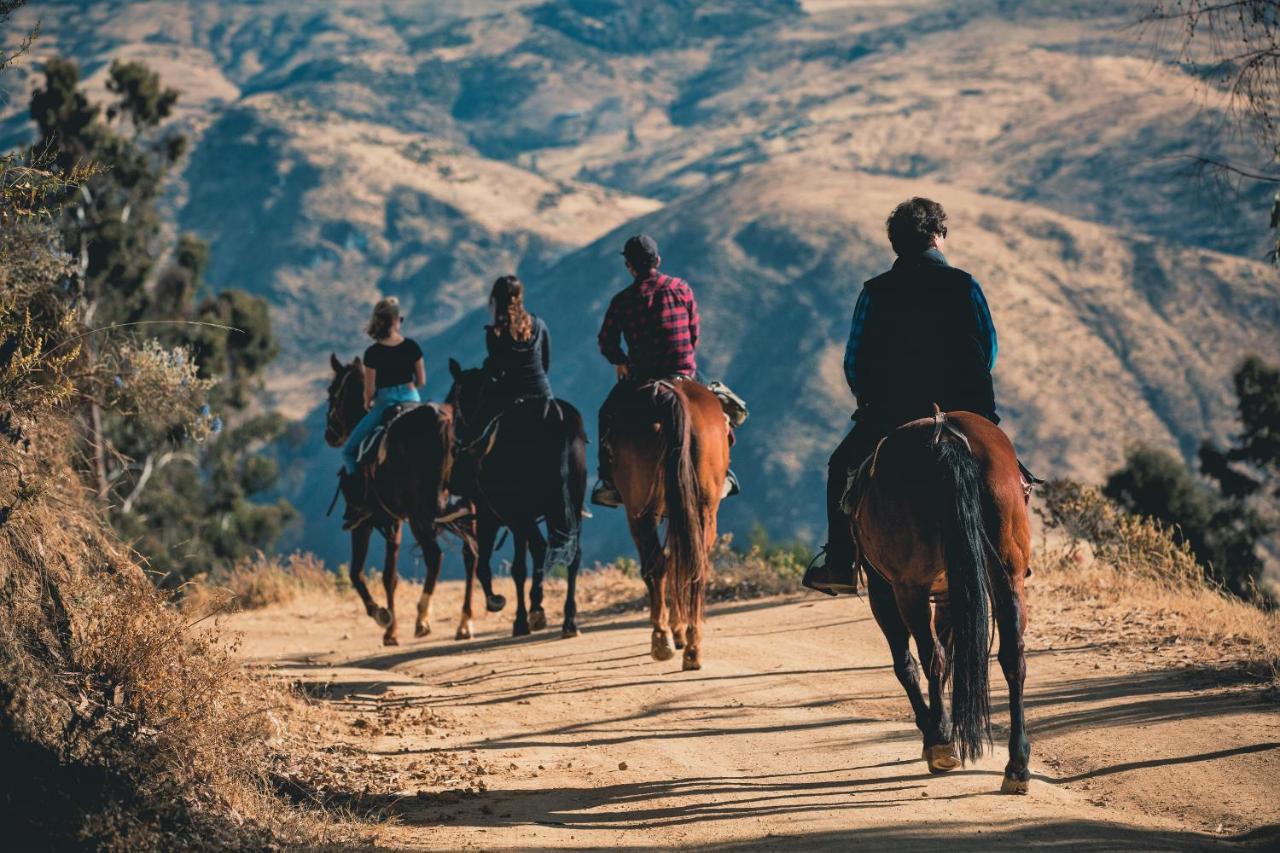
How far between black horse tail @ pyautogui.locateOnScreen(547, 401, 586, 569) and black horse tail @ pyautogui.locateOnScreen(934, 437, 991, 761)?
6.48 metres

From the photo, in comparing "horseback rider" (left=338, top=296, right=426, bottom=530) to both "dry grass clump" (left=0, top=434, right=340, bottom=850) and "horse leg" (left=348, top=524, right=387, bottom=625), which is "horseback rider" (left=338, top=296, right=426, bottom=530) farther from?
"dry grass clump" (left=0, top=434, right=340, bottom=850)

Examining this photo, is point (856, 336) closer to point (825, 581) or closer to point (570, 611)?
point (825, 581)

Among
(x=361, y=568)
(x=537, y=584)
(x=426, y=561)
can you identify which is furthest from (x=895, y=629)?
(x=361, y=568)

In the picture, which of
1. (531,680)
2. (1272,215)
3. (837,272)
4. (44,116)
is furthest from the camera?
(837,272)

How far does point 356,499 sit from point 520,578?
88.2 inches

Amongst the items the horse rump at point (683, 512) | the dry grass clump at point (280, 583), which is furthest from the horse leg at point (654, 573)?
the dry grass clump at point (280, 583)

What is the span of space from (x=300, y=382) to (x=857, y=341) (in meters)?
147

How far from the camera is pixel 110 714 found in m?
7.04

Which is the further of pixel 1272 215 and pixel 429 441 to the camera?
pixel 429 441

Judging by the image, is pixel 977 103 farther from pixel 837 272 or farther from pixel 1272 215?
pixel 1272 215

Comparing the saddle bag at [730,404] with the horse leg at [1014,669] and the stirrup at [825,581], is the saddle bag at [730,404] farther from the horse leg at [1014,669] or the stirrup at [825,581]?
the horse leg at [1014,669]

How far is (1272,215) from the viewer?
35.5 feet

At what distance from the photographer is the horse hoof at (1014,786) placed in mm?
7223

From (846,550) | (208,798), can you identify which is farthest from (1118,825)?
(208,798)
